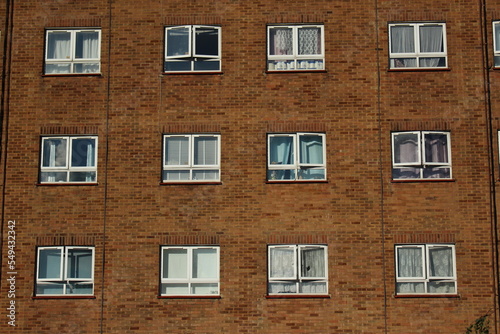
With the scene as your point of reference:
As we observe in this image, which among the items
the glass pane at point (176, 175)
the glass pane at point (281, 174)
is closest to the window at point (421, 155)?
the glass pane at point (281, 174)

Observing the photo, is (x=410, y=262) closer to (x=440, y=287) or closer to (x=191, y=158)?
(x=440, y=287)

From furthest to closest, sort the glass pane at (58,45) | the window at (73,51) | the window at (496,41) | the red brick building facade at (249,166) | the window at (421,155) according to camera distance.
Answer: the glass pane at (58,45) → the window at (73,51) → the window at (496,41) → the window at (421,155) → the red brick building facade at (249,166)

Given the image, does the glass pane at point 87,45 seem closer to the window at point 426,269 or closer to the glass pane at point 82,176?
the glass pane at point 82,176

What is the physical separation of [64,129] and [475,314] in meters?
10.2

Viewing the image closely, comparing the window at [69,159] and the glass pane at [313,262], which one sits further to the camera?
the window at [69,159]

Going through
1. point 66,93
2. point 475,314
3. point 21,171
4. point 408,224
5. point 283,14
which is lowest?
point 475,314

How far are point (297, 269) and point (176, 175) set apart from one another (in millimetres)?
3533

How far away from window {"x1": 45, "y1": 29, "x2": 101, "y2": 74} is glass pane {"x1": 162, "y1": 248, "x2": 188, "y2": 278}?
472 centimetres

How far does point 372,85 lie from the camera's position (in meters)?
17.1

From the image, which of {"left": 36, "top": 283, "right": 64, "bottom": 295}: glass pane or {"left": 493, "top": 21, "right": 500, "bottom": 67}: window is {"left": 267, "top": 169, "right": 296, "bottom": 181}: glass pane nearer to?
{"left": 36, "top": 283, "right": 64, "bottom": 295}: glass pane

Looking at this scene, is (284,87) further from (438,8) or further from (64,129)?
(64,129)

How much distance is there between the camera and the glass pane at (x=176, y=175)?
16969 mm

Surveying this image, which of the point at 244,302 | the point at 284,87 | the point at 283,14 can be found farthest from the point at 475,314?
the point at 283,14

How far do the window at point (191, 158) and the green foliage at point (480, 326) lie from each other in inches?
256
